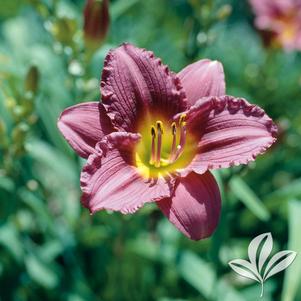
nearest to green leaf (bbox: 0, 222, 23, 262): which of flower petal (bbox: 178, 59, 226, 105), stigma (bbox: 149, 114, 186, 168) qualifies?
stigma (bbox: 149, 114, 186, 168)

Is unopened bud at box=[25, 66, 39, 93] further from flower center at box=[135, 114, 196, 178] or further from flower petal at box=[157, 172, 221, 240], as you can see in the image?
flower petal at box=[157, 172, 221, 240]

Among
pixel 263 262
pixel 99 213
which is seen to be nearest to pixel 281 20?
pixel 99 213

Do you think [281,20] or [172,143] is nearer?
[172,143]

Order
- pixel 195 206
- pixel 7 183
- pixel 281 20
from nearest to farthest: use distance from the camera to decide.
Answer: pixel 195 206 → pixel 7 183 → pixel 281 20

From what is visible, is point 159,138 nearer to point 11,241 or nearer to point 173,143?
point 173,143

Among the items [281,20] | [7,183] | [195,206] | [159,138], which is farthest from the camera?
[281,20]

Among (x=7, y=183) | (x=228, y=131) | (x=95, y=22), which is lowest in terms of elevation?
(x=7, y=183)

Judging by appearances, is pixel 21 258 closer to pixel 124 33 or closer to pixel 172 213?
pixel 172 213

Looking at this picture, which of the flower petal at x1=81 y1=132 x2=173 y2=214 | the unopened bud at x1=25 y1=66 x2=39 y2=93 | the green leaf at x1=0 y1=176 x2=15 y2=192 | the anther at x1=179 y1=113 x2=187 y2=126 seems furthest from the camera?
the green leaf at x1=0 y1=176 x2=15 y2=192
